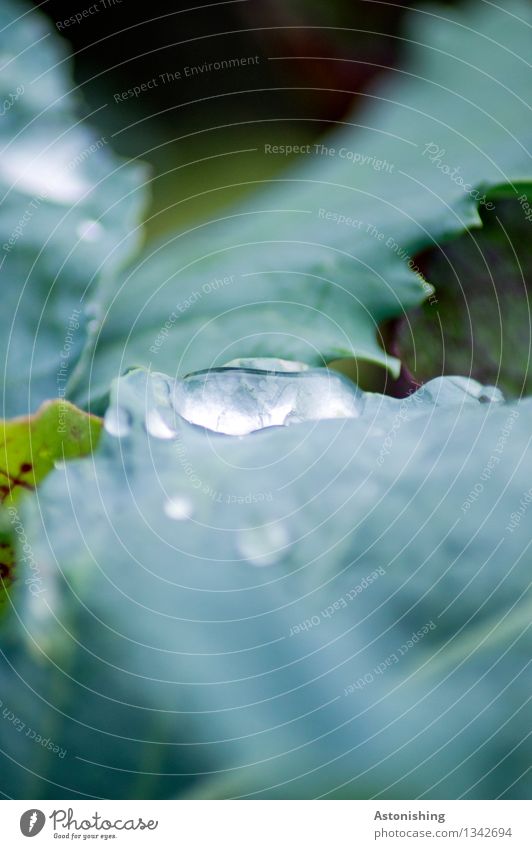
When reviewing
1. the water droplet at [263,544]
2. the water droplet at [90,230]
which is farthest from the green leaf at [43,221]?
the water droplet at [263,544]

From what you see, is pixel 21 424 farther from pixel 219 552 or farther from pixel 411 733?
pixel 411 733

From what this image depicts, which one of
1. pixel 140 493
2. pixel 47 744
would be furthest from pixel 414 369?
pixel 47 744

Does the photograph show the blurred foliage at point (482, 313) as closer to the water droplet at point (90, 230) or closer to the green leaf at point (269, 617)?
the green leaf at point (269, 617)

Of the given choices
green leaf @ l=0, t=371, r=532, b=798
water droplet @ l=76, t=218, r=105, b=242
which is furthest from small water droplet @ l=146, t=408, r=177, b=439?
water droplet @ l=76, t=218, r=105, b=242
